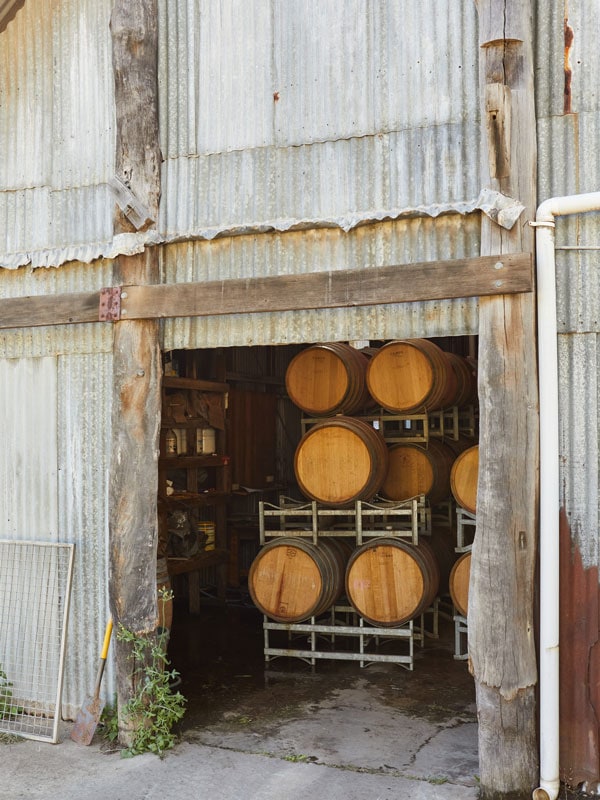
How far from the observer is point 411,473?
8891mm

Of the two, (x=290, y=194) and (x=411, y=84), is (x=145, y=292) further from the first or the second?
(x=411, y=84)

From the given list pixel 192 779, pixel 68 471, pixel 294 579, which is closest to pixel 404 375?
pixel 294 579

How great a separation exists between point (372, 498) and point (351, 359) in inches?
55.2

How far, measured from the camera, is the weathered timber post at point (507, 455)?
5133mm

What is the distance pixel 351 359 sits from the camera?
861 centimetres

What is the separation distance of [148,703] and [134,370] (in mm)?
2410

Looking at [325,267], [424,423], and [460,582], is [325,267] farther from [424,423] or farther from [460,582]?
[460,582]

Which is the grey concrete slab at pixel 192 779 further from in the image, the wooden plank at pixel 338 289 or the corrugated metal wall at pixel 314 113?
the corrugated metal wall at pixel 314 113

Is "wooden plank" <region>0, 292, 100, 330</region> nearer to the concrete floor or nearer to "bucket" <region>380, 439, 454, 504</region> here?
the concrete floor

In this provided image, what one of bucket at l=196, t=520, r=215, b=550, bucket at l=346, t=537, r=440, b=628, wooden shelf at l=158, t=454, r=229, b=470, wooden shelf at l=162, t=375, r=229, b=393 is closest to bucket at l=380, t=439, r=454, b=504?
bucket at l=346, t=537, r=440, b=628

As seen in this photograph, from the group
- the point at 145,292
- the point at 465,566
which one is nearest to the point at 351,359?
the point at 465,566

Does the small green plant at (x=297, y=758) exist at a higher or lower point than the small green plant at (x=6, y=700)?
lower

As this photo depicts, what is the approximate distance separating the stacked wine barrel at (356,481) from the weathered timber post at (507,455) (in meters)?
2.39

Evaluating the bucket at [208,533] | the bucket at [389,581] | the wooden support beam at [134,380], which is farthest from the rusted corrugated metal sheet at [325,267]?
the bucket at [208,533]
